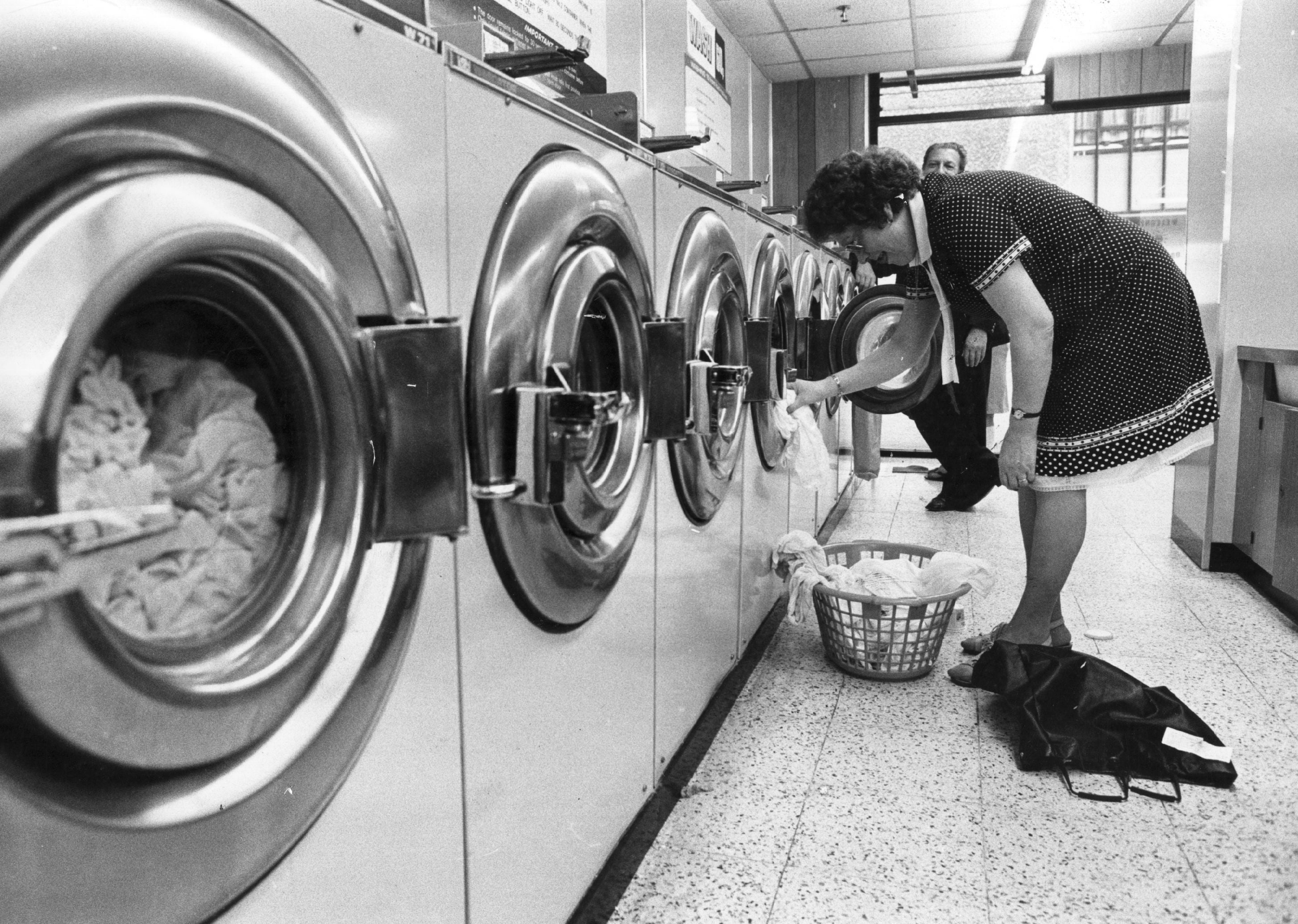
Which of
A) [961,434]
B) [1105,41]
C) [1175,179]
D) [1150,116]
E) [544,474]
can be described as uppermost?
[1105,41]

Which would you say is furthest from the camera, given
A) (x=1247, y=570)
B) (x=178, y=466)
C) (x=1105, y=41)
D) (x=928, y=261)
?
(x=1105, y=41)

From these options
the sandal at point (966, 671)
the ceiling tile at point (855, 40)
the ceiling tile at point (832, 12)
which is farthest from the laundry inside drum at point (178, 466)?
the ceiling tile at point (855, 40)

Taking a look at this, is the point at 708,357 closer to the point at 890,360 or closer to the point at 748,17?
the point at 890,360

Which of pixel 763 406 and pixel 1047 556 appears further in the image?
pixel 763 406

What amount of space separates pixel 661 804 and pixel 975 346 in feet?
8.79

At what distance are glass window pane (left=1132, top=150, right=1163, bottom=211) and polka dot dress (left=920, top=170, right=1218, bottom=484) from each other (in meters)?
5.81

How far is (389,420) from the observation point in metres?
0.84

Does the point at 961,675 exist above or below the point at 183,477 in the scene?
below

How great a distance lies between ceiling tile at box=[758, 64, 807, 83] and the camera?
5.68m

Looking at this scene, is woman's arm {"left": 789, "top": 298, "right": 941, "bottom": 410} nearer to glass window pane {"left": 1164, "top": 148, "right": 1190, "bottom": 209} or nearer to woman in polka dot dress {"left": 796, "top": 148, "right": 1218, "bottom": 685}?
woman in polka dot dress {"left": 796, "top": 148, "right": 1218, "bottom": 685}

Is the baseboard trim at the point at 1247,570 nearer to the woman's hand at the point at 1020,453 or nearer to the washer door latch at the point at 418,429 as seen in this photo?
the woman's hand at the point at 1020,453

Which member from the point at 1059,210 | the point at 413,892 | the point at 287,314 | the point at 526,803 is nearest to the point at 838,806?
the point at 526,803

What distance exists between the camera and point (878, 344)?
3.52 m

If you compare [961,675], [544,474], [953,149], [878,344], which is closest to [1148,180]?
[953,149]
